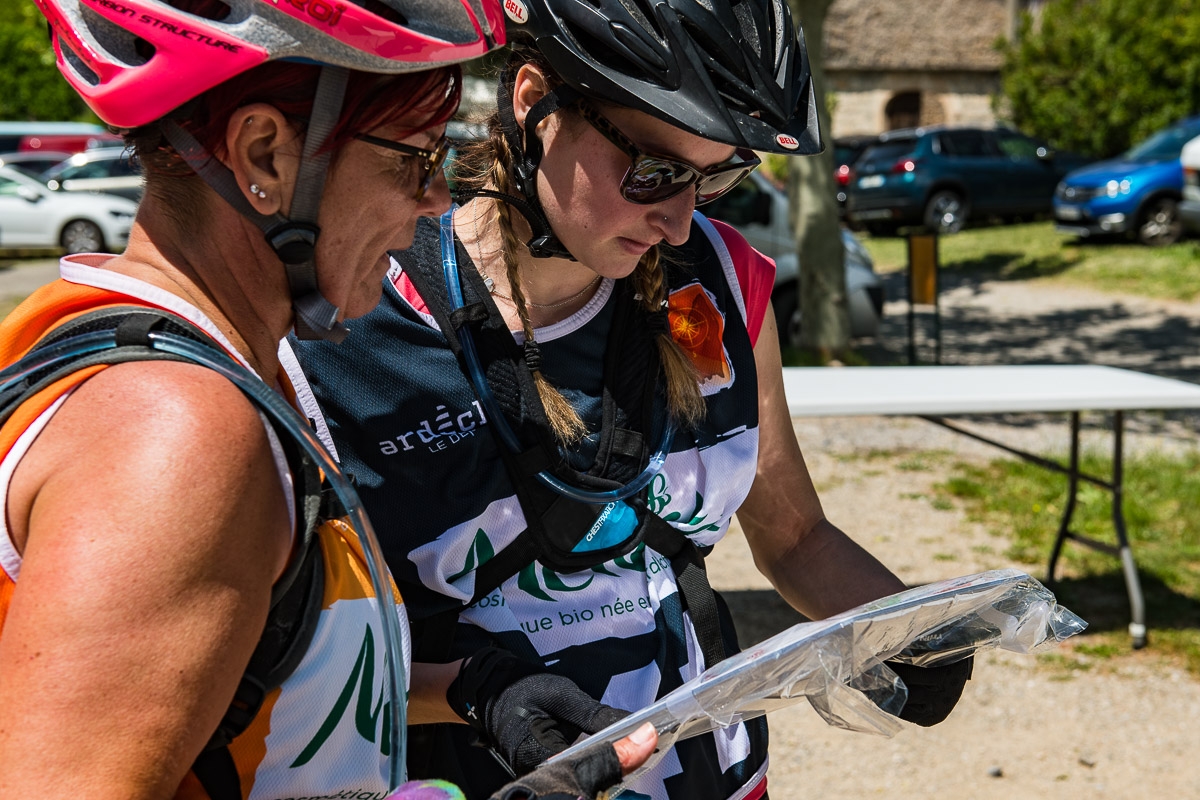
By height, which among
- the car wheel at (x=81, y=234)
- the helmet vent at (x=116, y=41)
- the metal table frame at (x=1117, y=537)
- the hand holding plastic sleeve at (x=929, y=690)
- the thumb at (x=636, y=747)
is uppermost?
the helmet vent at (x=116, y=41)

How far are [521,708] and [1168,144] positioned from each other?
657 inches

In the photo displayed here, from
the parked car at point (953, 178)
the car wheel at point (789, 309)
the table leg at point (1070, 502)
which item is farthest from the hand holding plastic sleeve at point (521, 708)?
the parked car at point (953, 178)

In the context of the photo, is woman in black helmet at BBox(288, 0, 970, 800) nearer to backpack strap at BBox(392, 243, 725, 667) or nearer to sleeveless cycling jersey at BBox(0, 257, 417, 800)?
backpack strap at BBox(392, 243, 725, 667)

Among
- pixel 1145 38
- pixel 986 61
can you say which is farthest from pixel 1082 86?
pixel 986 61

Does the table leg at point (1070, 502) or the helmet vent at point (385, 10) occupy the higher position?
the helmet vent at point (385, 10)

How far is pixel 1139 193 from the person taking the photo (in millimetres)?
15367

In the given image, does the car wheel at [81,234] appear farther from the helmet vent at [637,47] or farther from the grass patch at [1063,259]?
the helmet vent at [637,47]

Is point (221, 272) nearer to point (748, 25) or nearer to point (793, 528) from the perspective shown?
point (748, 25)

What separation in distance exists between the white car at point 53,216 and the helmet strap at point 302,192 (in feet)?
59.8

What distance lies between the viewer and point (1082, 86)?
73.6 feet

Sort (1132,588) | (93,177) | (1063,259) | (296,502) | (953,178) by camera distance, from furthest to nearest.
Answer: (93,177), (953,178), (1063,259), (1132,588), (296,502)

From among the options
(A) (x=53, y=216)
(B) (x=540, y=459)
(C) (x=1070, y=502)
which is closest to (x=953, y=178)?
(A) (x=53, y=216)

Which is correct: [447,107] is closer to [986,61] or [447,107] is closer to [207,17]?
[207,17]

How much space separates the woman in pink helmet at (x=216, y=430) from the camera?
0.88 metres
